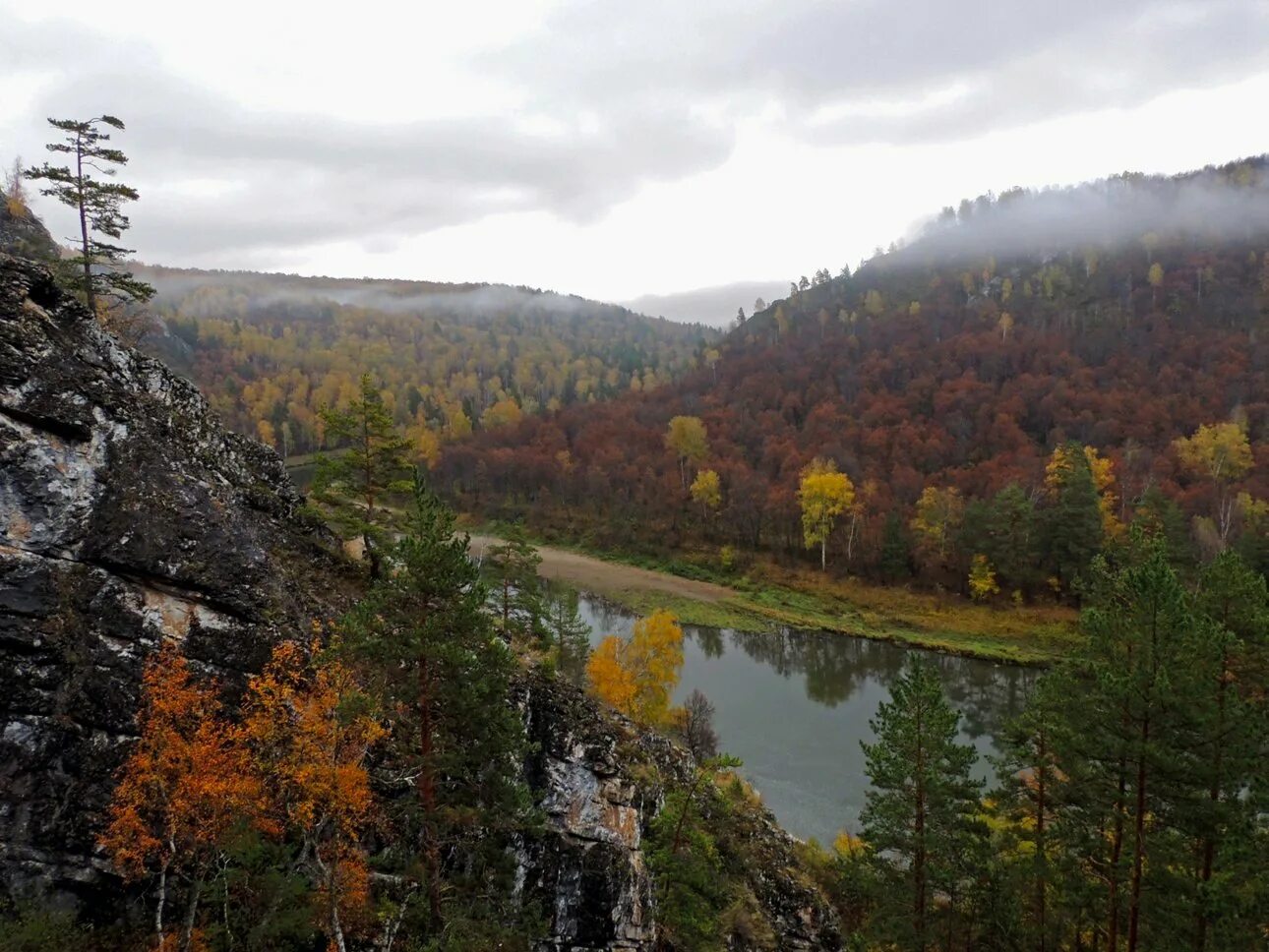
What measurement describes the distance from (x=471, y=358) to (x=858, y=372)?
383 feet

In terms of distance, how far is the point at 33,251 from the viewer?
92.0 ft

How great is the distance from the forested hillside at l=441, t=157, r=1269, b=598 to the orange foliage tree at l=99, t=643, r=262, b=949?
48535 millimetres

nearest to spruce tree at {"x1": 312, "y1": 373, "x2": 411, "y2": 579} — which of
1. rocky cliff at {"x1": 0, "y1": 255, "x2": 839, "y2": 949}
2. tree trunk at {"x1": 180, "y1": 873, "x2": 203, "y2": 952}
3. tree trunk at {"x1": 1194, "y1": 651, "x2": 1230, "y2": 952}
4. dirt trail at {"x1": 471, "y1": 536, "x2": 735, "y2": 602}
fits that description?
rocky cliff at {"x1": 0, "y1": 255, "x2": 839, "y2": 949}

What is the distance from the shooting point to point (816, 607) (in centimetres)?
5538

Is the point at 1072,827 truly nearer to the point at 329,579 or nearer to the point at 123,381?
the point at 329,579

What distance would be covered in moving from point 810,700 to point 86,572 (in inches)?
1452

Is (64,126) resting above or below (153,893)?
above

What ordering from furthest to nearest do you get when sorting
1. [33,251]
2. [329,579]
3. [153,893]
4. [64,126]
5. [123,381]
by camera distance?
[33,251], [64,126], [329,579], [123,381], [153,893]

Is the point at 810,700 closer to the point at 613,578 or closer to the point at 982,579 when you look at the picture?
the point at 982,579

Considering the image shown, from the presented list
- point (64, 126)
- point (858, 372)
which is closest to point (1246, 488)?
point (858, 372)

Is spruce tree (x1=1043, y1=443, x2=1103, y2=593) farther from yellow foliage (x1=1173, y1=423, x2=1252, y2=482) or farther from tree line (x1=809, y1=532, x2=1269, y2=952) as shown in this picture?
tree line (x1=809, y1=532, x2=1269, y2=952)

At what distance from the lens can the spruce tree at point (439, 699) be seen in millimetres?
11430

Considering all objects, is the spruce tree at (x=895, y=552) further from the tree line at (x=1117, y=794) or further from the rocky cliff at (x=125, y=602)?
the rocky cliff at (x=125, y=602)

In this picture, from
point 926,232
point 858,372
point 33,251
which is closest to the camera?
point 33,251
